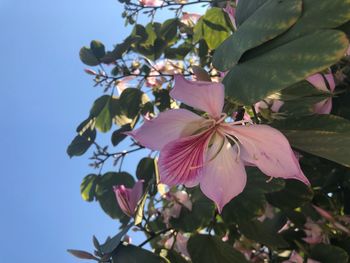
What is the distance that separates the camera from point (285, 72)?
43cm

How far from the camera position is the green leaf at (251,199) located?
2.93 feet

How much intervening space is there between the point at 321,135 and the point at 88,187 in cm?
106

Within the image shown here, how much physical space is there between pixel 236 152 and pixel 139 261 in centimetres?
24

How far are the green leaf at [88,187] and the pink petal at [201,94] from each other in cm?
94

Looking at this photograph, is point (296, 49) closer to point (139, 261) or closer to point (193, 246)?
point (139, 261)

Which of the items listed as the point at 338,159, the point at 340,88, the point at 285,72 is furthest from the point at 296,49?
the point at 340,88

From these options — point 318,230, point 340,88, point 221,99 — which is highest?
point 221,99

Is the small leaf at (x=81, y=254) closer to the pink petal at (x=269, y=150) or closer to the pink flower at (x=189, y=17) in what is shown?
the pink petal at (x=269, y=150)

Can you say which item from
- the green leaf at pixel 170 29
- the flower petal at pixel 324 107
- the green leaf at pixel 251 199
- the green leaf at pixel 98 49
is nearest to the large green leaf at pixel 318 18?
the flower petal at pixel 324 107

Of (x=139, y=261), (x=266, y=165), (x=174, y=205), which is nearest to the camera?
(x=266, y=165)

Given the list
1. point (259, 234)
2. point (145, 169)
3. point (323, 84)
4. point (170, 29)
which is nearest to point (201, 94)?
point (323, 84)

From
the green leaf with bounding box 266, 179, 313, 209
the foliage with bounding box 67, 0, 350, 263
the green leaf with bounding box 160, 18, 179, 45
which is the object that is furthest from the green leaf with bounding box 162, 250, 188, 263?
the green leaf with bounding box 160, 18, 179, 45

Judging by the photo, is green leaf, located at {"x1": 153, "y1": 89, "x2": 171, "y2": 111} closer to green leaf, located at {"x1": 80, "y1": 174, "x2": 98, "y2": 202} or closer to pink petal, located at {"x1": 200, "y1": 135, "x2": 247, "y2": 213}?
green leaf, located at {"x1": 80, "y1": 174, "x2": 98, "y2": 202}

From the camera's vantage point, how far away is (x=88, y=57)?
1.34 meters
